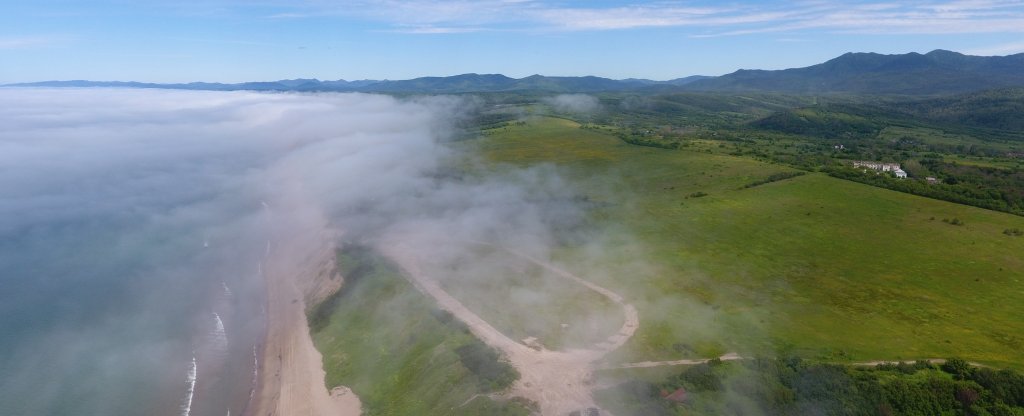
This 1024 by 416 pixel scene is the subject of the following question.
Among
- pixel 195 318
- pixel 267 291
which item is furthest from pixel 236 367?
pixel 267 291

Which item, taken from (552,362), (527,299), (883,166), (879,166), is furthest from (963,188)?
(552,362)

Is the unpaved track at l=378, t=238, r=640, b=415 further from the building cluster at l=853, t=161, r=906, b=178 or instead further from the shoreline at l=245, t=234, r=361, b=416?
the building cluster at l=853, t=161, r=906, b=178

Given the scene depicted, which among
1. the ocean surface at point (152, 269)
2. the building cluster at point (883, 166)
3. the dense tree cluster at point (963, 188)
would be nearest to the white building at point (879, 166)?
the building cluster at point (883, 166)

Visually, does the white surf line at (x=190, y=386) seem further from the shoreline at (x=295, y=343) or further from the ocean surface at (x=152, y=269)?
the shoreline at (x=295, y=343)

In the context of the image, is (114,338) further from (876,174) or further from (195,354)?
(876,174)

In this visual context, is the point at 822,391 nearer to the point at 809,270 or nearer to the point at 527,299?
the point at 527,299

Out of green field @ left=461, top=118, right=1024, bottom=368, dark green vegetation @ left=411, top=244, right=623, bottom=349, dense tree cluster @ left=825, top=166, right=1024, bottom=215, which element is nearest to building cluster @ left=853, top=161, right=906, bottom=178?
dense tree cluster @ left=825, top=166, right=1024, bottom=215
